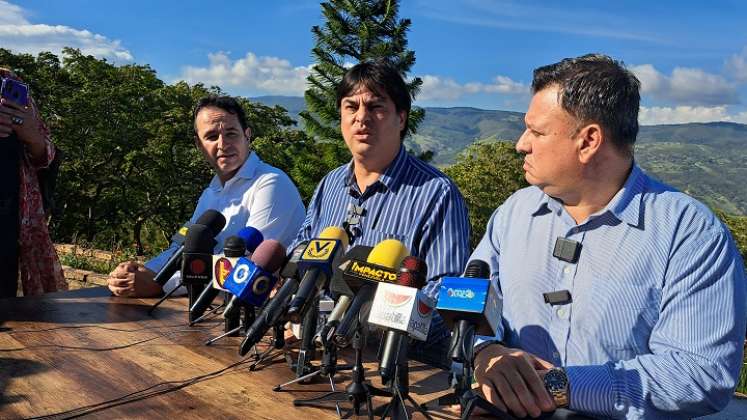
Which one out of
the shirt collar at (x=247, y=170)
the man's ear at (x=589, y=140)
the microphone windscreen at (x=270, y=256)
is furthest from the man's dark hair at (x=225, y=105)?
the man's ear at (x=589, y=140)

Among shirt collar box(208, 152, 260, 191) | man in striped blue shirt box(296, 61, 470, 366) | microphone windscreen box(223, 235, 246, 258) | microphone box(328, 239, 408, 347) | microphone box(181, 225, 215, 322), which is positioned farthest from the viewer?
shirt collar box(208, 152, 260, 191)

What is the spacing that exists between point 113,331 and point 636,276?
6.73 feet

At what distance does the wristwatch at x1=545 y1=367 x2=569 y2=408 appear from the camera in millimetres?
1755

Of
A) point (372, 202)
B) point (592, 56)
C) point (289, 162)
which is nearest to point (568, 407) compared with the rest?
point (592, 56)

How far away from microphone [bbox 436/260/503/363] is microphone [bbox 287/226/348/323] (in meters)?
0.43

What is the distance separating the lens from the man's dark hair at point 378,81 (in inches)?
115

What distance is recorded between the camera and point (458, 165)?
3706cm

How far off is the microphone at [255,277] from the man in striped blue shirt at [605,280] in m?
0.77

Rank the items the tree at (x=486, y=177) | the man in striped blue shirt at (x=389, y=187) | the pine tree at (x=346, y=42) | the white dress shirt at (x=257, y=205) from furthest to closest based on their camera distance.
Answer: the tree at (x=486, y=177), the pine tree at (x=346, y=42), the white dress shirt at (x=257, y=205), the man in striped blue shirt at (x=389, y=187)

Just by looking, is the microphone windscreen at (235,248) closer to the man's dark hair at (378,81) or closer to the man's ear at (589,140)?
the man's dark hair at (378,81)

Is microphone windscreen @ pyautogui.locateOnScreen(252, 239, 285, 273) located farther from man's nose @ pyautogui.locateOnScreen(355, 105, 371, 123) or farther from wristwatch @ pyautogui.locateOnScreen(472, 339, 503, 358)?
man's nose @ pyautogui.locateOnScreen(355, 105, 371, 123)

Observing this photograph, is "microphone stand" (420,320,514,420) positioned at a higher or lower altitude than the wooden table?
higher

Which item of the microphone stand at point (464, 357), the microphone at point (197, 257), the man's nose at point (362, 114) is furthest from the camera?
the man's nose at point (362, 114)

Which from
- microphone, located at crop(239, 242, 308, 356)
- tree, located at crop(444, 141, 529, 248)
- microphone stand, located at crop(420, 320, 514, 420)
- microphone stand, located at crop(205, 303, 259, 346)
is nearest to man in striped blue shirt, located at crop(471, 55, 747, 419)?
microphone stand, located at crop(420, 320, 514, 420)
